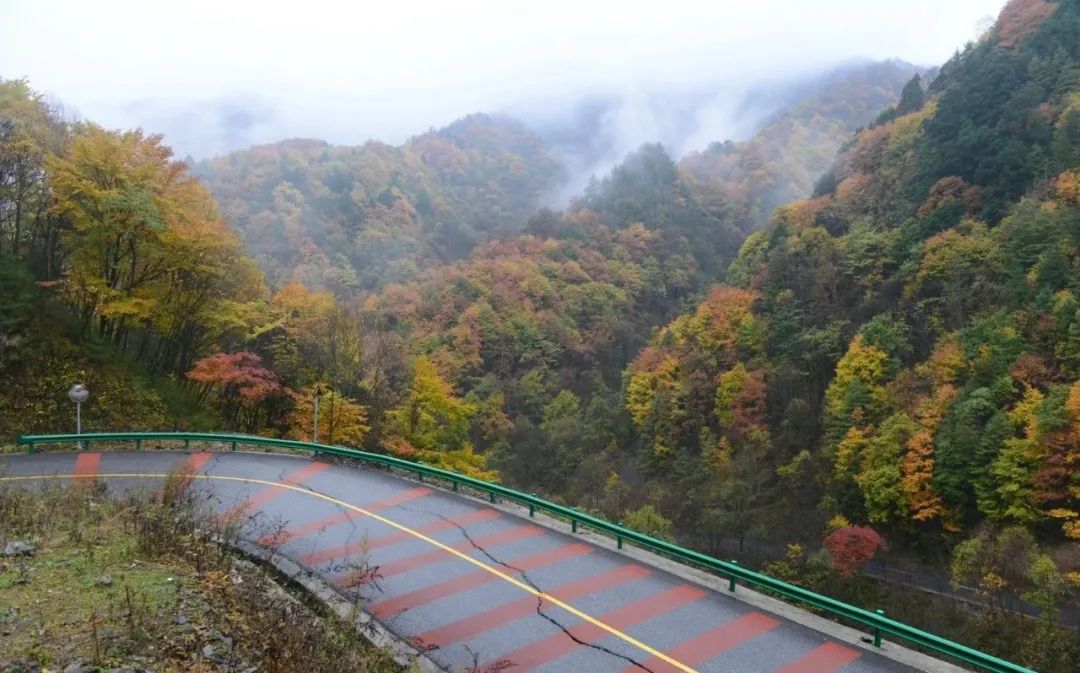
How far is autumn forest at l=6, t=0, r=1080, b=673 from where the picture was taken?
2220 centimetres

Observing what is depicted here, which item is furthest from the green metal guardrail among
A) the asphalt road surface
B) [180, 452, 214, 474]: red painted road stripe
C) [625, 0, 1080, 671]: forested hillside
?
[625, 0, 1080, 671]: forested hillside

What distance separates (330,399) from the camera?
25156mm

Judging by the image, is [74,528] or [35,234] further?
[35,234]

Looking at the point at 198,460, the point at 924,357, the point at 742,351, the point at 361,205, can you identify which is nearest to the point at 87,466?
the point at 198,460

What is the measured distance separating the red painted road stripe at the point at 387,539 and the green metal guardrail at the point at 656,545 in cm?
81

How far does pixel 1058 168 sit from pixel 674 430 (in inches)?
1219

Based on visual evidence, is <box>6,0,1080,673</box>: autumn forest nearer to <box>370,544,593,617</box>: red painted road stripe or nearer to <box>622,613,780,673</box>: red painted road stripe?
<box>370,544,593,617</box>: red painted road stripe

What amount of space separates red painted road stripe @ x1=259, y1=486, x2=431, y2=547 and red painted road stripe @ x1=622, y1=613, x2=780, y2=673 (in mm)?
6023

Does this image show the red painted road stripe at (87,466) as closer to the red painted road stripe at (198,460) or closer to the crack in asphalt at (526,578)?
the red painted road stripe at (198,460)

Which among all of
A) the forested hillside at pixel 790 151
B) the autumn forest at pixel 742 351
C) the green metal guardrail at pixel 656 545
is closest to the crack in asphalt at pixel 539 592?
the green metal guardrail at pixel 656 545

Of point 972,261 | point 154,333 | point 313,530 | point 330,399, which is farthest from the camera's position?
point 972,261

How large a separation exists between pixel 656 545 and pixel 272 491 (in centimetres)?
851

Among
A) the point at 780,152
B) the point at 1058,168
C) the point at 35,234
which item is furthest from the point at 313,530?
the point at 780,152

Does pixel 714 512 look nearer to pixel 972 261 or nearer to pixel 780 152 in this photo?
pixel 972 261
